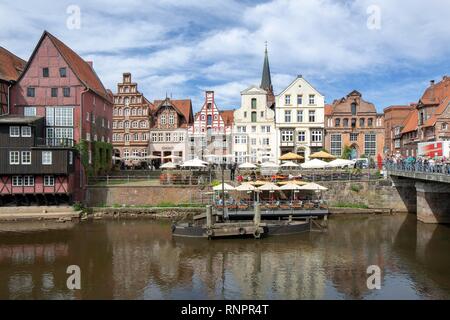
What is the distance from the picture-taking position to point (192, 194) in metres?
39.4

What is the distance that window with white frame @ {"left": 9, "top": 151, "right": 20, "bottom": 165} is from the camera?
36.2m

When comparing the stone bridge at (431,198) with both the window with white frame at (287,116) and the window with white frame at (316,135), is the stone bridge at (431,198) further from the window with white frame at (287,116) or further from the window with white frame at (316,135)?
the window with white frame at (287,116)

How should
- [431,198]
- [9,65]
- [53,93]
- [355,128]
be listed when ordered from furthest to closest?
1. [355,128]
2. [9,65]
3. [53,93]
4. [431,198]

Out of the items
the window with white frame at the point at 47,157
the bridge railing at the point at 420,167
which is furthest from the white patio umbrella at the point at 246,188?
the window with white frame at the point at 47,157

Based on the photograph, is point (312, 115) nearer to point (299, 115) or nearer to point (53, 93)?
point (299, 115)

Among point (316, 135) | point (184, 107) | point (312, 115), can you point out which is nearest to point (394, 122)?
point (316, 135)

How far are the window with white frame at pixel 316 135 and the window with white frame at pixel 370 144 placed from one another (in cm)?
726

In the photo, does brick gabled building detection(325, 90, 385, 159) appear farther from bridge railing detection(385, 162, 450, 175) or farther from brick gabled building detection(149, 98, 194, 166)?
brick gabled building detection(149, 98, 194, 166)

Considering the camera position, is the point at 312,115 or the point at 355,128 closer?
the point at 312,115

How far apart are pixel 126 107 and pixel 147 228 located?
29.6 meters

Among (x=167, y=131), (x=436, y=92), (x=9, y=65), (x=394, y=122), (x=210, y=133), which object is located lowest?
(x=210, y=133)

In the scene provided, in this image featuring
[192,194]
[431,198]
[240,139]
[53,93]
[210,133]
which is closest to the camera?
[431,198]

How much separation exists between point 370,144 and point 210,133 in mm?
22849

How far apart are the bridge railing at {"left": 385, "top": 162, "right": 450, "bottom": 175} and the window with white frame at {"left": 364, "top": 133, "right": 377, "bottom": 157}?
16215 millimetres
